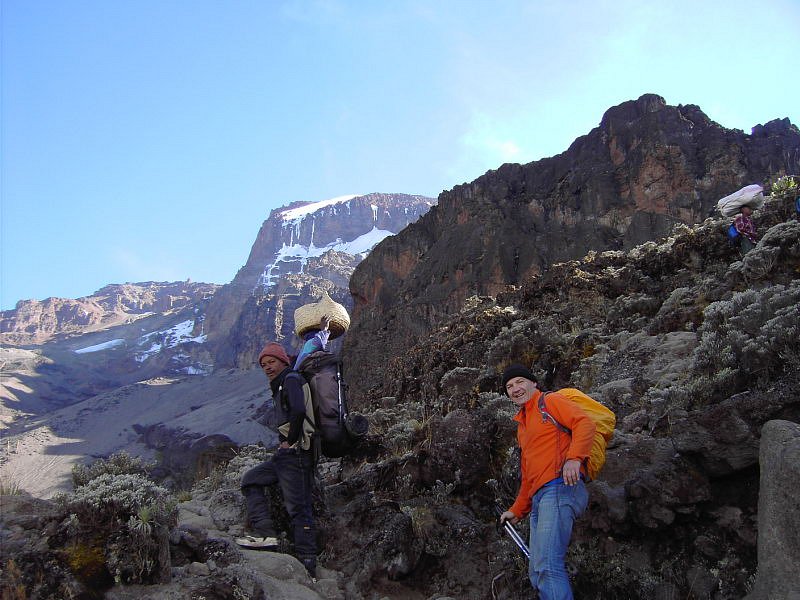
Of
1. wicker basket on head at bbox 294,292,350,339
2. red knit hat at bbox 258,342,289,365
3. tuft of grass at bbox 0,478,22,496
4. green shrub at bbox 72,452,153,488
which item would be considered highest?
wicker basket on head at bbox 294,292,350,339

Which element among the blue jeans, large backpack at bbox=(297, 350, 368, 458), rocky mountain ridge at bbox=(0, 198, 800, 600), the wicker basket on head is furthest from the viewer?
the wicker basket on head

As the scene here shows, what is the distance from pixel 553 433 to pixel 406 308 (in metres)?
49.2

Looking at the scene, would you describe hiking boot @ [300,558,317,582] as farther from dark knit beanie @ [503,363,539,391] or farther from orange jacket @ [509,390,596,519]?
dark knit beanie @ [503,363,539,391]

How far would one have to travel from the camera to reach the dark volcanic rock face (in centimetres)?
4556

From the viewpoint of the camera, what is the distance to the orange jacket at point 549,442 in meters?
3.14

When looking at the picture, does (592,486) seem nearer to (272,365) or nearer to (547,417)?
(547,417)

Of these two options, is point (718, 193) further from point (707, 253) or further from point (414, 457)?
point (414, 457)

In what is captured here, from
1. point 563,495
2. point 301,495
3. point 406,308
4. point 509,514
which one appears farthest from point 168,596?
point 406,308

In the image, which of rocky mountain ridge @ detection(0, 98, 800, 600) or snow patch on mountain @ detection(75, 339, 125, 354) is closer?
rocky mountain ridge @ detection(0, 98, 800, 600)

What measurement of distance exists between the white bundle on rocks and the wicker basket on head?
7.14m

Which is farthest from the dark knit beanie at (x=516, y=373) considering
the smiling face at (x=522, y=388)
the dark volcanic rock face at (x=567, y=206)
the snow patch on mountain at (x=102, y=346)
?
the snow patch on mountain at (x=102, y=346)

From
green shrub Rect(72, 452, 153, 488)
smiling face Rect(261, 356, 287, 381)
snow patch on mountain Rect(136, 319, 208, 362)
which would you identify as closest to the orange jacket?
smiling face Rect(261, 356, 287, 381)

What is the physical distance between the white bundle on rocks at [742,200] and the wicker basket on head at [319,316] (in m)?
7.14

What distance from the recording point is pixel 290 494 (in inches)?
172
